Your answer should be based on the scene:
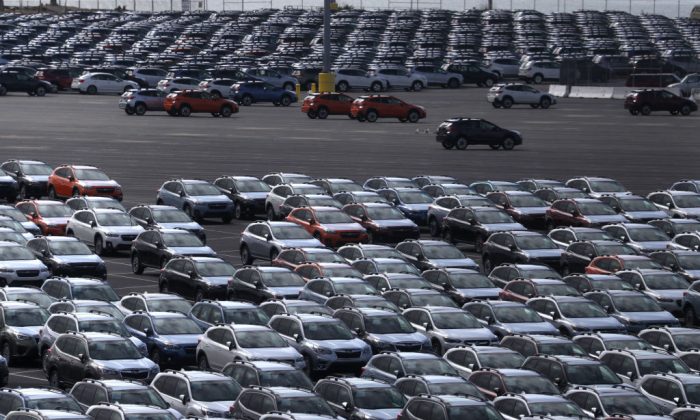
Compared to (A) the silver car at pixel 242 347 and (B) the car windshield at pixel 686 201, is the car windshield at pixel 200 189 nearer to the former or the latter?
(B) the car windshield at pixel 686 201

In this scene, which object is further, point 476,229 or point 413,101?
point 413,101

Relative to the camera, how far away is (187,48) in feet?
391

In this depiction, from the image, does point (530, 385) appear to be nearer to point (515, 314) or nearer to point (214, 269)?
point (515, 314)

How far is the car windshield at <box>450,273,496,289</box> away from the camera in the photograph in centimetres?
3547

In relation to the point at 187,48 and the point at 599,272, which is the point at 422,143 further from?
the point at 187,48

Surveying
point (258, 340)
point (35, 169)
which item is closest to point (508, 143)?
point (35, 169)

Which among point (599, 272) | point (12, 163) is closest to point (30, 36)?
point (12, 163)

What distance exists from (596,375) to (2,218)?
2009cm

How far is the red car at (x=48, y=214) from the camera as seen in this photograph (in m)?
43.8

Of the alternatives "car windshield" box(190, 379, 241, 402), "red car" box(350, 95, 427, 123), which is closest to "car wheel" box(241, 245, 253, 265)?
"car windshield" box(190, 379, 241, 402)

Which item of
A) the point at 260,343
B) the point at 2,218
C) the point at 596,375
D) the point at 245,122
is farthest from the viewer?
the point at 245,122

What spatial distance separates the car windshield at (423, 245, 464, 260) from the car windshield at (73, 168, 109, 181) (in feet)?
45.1

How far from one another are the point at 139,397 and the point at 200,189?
78.8 ft

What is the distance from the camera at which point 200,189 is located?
4784 centimetres
